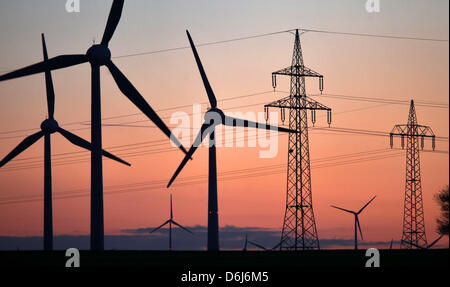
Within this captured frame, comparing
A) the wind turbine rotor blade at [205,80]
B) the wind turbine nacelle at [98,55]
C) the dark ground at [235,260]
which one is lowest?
the dark ground at [235,260]

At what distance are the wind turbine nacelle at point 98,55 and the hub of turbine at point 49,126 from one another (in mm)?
30077

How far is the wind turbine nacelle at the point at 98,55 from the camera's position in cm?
9862

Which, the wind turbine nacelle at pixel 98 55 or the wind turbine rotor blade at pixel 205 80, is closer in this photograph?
the wind turbine nacelle at pixel 98 55

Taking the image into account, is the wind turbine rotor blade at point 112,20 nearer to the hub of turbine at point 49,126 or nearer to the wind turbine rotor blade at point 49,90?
the wind turbine rotor blade at point 49,90

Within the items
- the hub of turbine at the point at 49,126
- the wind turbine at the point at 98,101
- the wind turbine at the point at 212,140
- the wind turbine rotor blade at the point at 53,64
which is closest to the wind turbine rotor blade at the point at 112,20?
the wind turbine at the point at 98,101

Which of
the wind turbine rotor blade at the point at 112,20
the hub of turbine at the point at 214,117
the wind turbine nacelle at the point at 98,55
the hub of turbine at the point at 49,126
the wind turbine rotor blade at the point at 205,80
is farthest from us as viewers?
the hub of turbine at the point at 49,126

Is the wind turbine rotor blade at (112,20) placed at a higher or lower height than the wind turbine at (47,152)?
higher

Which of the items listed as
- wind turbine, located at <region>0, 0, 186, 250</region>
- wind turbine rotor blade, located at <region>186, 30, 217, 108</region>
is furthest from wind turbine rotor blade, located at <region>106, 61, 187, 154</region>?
wind turbine rotor blade, located at <region>186, 30, 217, 108</region>

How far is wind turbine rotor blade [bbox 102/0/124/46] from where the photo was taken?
98.9 metres

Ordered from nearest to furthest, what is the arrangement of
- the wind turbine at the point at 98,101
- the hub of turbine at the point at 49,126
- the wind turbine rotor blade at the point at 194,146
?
the wind turbine at the point at 98,101 → the wind turbine rotor blade at the point at 194,146 → the hub of turbine at the point at 49,126

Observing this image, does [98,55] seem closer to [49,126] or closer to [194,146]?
[194,146]
